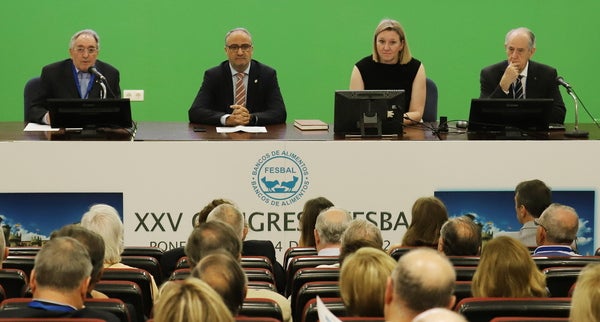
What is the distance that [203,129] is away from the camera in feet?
25.8

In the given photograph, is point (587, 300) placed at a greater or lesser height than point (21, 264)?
greater

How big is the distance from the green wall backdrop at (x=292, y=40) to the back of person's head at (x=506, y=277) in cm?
670

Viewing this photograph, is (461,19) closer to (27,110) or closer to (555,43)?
(555,43)

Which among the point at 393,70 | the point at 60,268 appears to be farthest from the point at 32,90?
the point at 60,268

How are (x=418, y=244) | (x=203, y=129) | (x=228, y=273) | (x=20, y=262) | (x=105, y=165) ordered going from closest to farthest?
(x=228, y=273)
(x=20, y=262)
(x=418, y=244)
(x=105, y=165)
(x=203, y=129)

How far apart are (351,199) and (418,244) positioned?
5.15 ft

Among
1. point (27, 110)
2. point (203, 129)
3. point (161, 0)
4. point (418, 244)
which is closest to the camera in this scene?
point (418, 244)

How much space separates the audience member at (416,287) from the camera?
10.3 ft

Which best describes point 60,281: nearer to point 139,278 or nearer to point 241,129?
point 139,278

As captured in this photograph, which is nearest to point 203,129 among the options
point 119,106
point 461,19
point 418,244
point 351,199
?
point 119,106

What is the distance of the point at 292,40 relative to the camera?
35.5ft

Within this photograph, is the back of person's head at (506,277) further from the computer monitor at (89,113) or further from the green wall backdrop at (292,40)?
the green wall backdrop at (292,40)

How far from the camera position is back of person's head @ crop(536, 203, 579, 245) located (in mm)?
5617

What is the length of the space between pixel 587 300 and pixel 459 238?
6.56 feet
